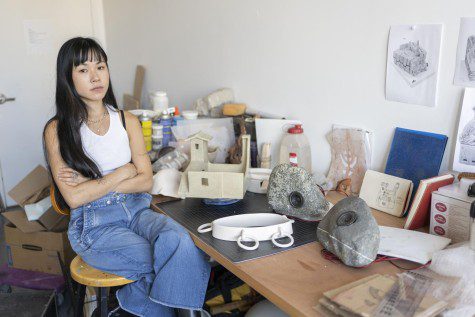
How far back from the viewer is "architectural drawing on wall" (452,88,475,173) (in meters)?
1.28

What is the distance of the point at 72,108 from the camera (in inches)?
62.5

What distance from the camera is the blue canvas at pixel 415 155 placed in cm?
138

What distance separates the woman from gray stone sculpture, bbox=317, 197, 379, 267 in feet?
1.44

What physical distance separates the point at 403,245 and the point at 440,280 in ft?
0.57

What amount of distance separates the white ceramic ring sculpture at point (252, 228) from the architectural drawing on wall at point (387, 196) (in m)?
0.34

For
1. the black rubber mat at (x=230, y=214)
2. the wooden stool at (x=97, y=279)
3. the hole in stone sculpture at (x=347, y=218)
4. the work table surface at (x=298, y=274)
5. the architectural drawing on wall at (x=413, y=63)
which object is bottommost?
the wooden stool at (x=97, y=279)

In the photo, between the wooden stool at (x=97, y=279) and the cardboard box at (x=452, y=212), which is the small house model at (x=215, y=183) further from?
the cardboard box at (x=452, y=212)

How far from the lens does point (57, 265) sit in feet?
7.28

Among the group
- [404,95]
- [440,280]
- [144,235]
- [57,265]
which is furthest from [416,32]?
[57,265]

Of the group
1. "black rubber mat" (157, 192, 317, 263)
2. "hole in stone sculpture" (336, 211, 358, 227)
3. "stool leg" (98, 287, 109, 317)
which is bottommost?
"stool leg" (98, 287, 109, 317)

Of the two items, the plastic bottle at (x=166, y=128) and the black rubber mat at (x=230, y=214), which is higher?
the plastic bottle at (x=166, y=128)

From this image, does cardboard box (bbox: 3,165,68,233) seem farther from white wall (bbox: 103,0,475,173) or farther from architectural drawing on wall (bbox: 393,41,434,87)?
architectural drawing on wall (bbox: 393,41,434,87)

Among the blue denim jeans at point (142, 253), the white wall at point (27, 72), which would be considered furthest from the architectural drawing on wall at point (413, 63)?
the white wall at point (27, 72)

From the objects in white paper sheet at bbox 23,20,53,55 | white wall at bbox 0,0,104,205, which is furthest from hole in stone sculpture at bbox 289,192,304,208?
white paper sheet at bbox 23,20,53,55
